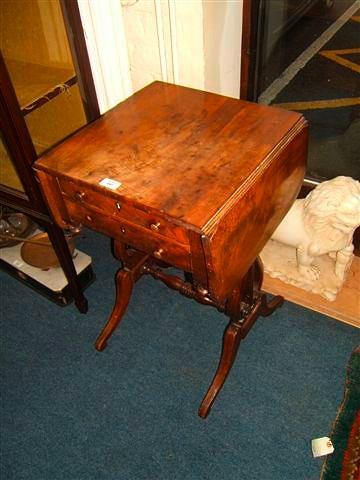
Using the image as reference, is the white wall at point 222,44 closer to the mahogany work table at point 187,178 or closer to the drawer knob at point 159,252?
the mahogany work table at point 187,178

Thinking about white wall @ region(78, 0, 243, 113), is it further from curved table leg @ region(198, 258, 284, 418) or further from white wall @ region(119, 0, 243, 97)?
curved table leg @ region(198, 258, 284, 418)

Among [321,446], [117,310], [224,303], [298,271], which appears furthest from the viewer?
[298,271]

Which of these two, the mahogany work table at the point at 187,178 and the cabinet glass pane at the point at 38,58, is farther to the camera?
the cabinet glass pane at the point at 38,58

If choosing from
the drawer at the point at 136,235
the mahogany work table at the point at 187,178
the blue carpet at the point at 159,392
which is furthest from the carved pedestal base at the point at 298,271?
the drawer at the point at 136,235

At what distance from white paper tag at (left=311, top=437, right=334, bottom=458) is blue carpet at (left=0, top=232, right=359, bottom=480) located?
0.03 meters

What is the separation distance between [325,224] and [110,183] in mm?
1078

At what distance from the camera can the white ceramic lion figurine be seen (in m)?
1.93

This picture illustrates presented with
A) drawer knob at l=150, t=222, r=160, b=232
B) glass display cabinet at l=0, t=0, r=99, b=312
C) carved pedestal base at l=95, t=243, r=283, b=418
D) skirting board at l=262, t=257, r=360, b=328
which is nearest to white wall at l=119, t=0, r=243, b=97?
glass display cabinet at l=0, t=0, r=99, b=312

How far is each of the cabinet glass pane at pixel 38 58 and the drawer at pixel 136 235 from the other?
569mm

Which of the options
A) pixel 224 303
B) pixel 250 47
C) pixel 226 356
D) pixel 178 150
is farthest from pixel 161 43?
pixel 226 356

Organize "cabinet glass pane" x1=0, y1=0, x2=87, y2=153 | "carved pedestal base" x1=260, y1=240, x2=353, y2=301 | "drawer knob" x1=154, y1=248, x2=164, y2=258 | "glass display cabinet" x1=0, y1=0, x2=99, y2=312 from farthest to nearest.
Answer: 1. "carved pedestal base" x1=260, y1=240, x2=353, y2=301
2. "cabinet glass pane" x1=0, y1=0, x2=87, y2=153
3. "glass display cabinet" x1=0, y1=0, x2=99, y2=312
4. "drawer knob" x1=154, y1=248, x2=164, y2=258

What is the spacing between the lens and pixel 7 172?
237 centimetres

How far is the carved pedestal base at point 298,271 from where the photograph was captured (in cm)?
238

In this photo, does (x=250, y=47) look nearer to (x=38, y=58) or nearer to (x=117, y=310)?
(x=38, y=58)
